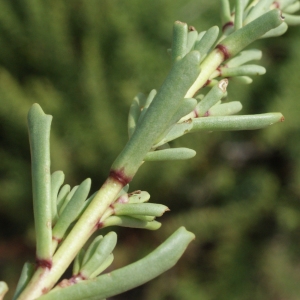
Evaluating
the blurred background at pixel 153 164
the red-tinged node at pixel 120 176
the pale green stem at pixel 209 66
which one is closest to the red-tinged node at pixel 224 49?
the pale green stem at pixel 209 66

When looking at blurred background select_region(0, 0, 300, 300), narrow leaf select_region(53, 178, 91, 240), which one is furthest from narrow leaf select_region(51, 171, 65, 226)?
blurred background select_region(0, 0, 300, 300)

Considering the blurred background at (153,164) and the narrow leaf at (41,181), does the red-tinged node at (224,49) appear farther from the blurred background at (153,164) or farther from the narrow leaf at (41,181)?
the blurred background at (153,164)

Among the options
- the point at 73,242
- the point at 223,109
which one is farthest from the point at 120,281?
the point at 223,109

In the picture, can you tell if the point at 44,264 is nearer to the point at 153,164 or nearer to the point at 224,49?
the point at 224,49

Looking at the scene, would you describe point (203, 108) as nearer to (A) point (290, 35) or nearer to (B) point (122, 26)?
(B) point (122, 26)

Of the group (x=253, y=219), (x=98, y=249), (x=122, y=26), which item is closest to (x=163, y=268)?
(x=98, y=249)

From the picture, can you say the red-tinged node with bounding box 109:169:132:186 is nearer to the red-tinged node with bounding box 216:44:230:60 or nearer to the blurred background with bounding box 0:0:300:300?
the red-tinged node with bounding box 216:44:230:60
